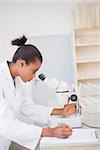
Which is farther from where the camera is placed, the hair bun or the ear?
the hair bun

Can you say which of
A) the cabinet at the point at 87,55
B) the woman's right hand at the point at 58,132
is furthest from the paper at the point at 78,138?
the cabinet at the point at 87,55

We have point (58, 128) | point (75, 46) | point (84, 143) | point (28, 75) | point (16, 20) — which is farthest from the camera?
point (16, 20)

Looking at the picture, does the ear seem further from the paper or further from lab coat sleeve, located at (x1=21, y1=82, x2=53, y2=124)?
the paper

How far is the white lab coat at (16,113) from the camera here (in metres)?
1.40

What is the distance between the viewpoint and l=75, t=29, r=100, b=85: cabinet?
4.02 m

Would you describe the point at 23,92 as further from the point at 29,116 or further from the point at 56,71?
the point at 56,71

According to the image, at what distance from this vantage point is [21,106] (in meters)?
1.77

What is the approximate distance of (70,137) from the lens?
1.41 meters

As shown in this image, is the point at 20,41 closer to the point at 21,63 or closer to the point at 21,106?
the point at 21,63

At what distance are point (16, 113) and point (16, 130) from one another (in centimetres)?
24

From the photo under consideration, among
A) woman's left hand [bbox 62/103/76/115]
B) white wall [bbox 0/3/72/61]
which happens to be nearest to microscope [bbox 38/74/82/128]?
woman's left hand [bbox 62/103/76/115]

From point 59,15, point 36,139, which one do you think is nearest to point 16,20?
point 59,15

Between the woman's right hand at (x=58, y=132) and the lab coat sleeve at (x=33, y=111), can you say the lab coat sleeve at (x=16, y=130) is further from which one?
the lab coat sleeve at (x=33, y=111)

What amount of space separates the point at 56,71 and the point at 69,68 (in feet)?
0.71
